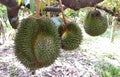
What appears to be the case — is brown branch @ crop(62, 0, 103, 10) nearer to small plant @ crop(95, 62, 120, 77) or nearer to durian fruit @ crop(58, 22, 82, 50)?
durian fruit @ crop(58, 22, 82, 50)

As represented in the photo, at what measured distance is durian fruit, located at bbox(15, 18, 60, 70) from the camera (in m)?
0.78

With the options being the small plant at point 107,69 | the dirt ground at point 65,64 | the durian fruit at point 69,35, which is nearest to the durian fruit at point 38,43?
the durian fruit at point 69,35

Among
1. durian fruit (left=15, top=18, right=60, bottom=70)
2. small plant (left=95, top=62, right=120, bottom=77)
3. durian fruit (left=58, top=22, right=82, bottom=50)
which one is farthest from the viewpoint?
small plant (left=95, top=62, right=120, bottom=77)

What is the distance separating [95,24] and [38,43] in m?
0.55

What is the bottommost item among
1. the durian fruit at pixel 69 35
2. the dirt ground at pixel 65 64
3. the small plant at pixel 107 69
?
the small plant at pixel 107 69

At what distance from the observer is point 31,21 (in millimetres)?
806

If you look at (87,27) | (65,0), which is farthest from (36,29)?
(87,27)

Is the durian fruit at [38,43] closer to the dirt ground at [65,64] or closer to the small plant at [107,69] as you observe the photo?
the dirt ground at [65,64]

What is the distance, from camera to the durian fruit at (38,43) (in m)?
0.78

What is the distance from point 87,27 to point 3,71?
1.48 m

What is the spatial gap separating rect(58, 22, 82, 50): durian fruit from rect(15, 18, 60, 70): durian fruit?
0.14 m

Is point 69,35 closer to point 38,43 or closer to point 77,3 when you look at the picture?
point 77,3

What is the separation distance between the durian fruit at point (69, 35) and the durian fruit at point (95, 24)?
0.25m

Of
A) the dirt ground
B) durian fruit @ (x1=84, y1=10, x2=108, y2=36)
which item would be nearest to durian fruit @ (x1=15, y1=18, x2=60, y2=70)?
durian fruit @ (x1=84, y1=10, x2=108, y2=36)
